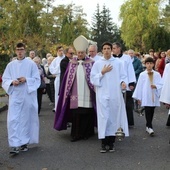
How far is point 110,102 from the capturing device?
787 cm

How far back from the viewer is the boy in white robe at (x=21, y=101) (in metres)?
7.93

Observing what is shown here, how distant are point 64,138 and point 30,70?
2.02 m

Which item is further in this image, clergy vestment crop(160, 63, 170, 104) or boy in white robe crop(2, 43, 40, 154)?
clergy vestment crop(160, 63, 170, 104)

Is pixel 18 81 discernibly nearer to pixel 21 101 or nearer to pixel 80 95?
pixel 21 101

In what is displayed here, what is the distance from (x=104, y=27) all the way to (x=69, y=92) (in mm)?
89715

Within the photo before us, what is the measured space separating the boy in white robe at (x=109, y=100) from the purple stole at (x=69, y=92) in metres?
1.14

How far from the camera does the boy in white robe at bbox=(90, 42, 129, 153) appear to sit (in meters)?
7.83

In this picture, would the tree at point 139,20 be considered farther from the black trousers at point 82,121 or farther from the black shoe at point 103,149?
the black shoe at point 103,149

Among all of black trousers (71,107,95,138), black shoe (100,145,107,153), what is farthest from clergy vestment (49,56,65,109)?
black shoe (100,145,107,153)

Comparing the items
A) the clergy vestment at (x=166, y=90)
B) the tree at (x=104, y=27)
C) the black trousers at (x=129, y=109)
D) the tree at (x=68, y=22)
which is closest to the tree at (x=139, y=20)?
the tree at (x=68, y=22)

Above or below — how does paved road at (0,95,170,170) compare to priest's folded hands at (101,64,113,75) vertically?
below

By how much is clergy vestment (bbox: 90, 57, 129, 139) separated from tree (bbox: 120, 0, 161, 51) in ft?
174

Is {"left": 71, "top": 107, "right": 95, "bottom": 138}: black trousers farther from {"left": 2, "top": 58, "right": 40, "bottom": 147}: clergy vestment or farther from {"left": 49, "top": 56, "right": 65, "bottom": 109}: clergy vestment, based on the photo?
{"left": 49, "top": 56, "right": 65, "bottom": 109}: clergy vestment

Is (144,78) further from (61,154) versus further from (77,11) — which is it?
(77,11)
